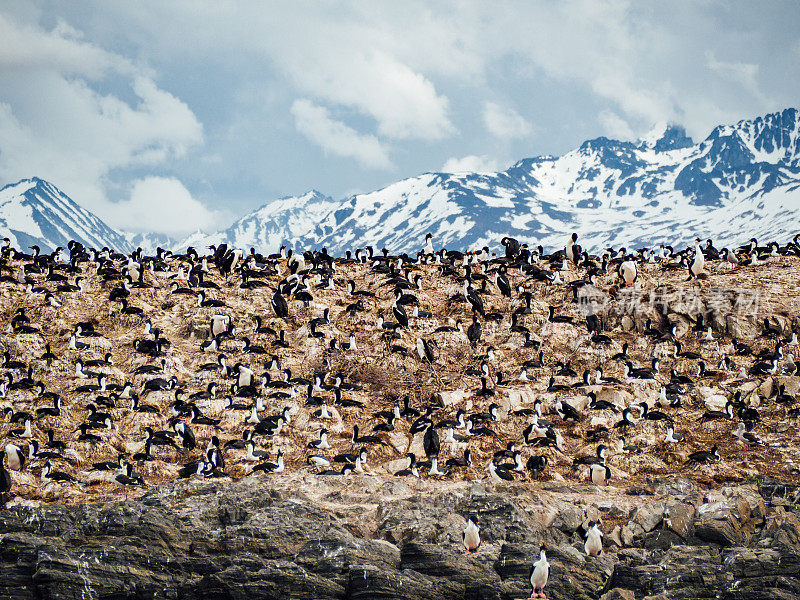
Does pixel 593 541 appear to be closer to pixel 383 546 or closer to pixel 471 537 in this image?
pixel 471 537

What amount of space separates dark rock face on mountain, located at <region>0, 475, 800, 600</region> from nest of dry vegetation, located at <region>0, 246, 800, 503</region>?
337 cm

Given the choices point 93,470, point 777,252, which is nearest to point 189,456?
point 93,470

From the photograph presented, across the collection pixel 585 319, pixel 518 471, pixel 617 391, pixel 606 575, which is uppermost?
pixel 585 319

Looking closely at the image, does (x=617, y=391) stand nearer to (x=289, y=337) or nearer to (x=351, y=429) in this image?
(x=351, y=429)

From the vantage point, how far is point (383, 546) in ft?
61.8

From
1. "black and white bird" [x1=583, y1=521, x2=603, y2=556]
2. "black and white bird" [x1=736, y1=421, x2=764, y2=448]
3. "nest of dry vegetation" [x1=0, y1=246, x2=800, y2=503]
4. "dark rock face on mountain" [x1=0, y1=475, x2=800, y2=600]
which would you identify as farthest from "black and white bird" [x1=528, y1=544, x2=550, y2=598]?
"black and white bird" [x1=736, y1=421, x2=764, y2=448]

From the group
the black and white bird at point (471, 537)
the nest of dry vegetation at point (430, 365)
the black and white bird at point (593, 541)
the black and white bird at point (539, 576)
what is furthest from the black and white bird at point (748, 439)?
the black and white bird at point (539, 576)

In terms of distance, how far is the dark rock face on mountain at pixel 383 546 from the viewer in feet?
55.5

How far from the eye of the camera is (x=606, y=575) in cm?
1864

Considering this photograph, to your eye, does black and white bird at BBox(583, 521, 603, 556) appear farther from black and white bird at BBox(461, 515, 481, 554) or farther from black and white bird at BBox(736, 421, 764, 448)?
black and white bird at BBox(736, 421, 764, 448)

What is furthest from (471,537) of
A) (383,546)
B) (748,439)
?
(748,439)

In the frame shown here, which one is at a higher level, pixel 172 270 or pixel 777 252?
pixel 777 252

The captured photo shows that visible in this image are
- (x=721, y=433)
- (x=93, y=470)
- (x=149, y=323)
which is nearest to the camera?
(x=93, y=470)

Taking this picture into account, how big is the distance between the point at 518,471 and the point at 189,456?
11.8m
